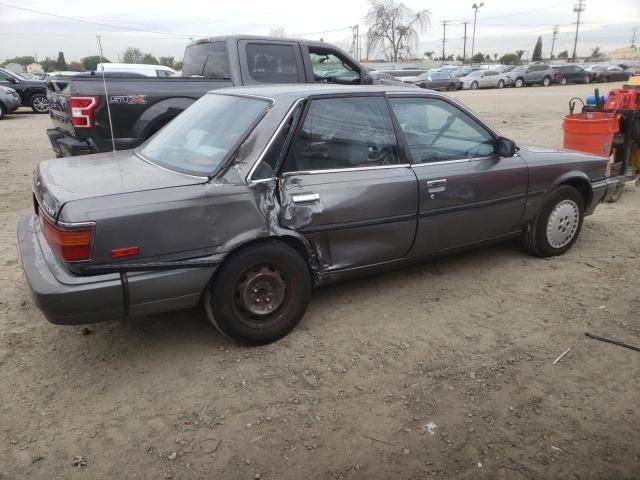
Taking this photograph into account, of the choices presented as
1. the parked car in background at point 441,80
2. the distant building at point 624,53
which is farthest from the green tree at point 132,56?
the distant building at point 624,53

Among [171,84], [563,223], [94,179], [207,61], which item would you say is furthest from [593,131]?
[94,179]

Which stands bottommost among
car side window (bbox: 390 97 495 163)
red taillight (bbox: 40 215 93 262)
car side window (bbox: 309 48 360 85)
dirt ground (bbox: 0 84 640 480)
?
dirt ground (bbox: 0 84 640 480)

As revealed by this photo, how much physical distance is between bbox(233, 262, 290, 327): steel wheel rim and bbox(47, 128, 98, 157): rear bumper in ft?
11.3

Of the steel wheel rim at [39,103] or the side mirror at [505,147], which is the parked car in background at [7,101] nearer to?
the steel wheel rim at [39,103]

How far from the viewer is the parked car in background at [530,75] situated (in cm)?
3688

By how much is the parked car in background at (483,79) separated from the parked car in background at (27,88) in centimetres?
2586

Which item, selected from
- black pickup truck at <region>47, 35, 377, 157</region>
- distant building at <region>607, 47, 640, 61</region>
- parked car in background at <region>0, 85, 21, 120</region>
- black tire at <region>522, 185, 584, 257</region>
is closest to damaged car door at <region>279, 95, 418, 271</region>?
black tire at <region>522, 185, 584, 257</region>

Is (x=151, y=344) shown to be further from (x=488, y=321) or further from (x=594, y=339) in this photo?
(x=594, y=339)

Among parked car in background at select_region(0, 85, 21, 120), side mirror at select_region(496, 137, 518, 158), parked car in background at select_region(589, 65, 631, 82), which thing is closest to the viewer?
side mirror at select_region(496, 137, 518, 158)

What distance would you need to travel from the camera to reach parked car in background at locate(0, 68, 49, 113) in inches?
713

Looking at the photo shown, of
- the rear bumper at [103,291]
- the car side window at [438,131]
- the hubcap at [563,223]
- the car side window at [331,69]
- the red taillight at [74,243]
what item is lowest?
the hubcap at [563,223]

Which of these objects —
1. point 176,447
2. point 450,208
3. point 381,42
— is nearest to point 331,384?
point 176,447

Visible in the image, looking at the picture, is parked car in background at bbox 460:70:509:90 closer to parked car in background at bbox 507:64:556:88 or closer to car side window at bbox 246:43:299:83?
parked car in background at bbox 507:64:556:88

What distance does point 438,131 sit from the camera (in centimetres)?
405
